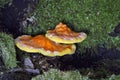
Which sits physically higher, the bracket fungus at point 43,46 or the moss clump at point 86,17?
the moss clump at point 86,17

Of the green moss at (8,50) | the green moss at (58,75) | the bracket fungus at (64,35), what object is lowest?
the green moss at (58,75)

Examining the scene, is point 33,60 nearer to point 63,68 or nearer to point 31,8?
point 63,68

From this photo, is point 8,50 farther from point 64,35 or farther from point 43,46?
point 64,35

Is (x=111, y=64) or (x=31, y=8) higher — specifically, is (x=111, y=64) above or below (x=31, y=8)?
below

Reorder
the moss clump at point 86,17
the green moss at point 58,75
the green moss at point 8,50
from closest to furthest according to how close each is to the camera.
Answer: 1. the green moss at point 58,75
2. the green moss at point 8,50
3. the moss clump at point 86,17

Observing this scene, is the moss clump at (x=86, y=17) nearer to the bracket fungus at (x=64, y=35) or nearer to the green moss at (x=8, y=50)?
the bracket fungus at (x=64, y=35)

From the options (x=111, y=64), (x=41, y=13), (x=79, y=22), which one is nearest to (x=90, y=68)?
(x=111, y=64)

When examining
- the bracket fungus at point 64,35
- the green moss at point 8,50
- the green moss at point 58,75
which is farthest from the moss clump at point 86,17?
the green moss at point 58,75
